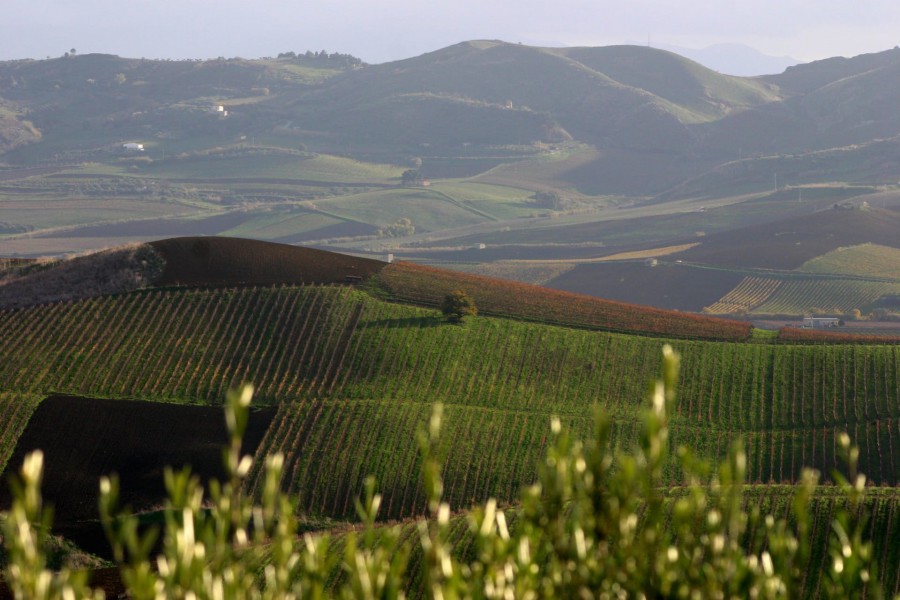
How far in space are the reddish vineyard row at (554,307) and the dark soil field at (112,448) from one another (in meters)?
26.8

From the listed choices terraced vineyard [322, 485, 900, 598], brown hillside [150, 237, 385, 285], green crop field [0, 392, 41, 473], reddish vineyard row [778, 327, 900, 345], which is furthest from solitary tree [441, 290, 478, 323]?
green crop field [0, 392, 41, 473]

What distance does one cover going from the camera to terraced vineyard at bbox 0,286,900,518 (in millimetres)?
72438

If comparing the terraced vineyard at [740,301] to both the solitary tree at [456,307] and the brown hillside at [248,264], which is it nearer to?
the brown hillside at [248,264]

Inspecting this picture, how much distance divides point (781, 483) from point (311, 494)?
3071 cm

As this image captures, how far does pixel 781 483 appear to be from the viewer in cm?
6862

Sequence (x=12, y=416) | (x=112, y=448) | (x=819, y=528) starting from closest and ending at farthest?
(x=819, y=528)
(x=112, y=448)
(x=12, y=416)

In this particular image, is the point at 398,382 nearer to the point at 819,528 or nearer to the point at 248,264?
the point at 248,264

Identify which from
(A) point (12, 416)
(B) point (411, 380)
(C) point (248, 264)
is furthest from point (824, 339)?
(A) point (12, 416)

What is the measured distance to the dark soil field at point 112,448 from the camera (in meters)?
67.8

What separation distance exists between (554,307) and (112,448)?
42.9 m

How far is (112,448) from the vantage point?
73.1 meters

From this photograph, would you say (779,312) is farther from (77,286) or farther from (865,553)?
(865,553)

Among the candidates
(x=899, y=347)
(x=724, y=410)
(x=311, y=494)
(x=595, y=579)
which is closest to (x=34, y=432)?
(x=311, y=494)

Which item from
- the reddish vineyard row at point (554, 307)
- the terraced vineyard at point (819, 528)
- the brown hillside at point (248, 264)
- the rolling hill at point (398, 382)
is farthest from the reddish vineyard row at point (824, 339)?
the brown hillside at point (248, 264)
